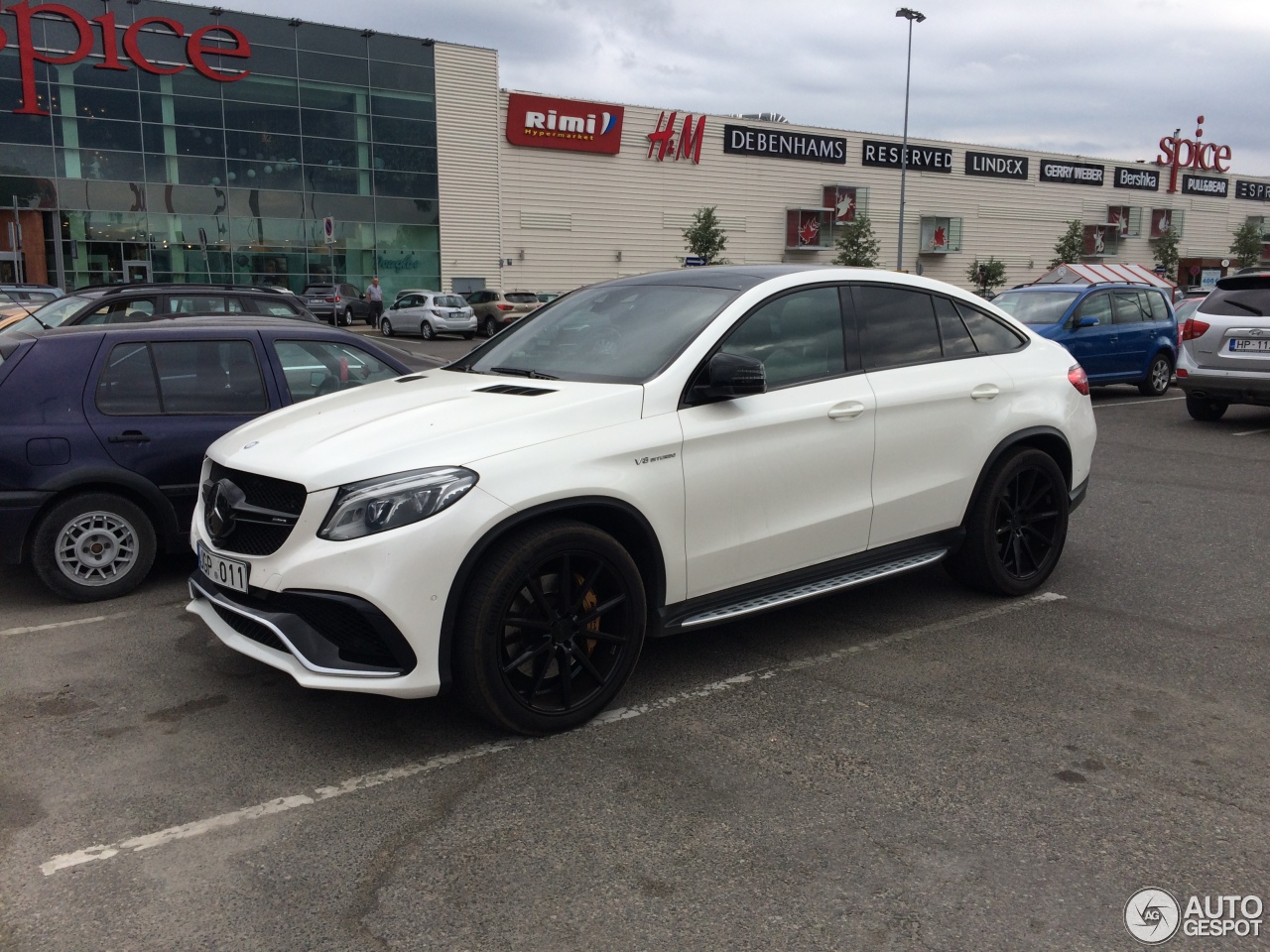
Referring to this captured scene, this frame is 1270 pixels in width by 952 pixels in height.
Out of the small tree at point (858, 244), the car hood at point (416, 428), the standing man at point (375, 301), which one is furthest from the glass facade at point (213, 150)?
the car hood at point (416, 428)

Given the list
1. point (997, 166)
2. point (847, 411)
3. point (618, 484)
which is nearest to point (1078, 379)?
point (847, 411)

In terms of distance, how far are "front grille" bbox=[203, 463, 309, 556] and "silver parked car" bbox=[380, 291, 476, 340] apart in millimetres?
28869

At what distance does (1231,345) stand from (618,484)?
1028 cm

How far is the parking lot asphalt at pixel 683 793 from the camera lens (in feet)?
9.08

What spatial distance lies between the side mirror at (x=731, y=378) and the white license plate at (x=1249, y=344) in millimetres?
9570

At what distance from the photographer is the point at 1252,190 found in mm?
66812

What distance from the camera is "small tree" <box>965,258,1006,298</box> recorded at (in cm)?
5122

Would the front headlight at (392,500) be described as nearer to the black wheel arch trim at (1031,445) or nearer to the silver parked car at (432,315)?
the black wheel arch trim at (1031,445)

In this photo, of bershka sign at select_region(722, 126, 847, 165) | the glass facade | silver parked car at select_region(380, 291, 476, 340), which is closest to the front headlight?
silver parked car at select_region(380, 291, 476, 340)

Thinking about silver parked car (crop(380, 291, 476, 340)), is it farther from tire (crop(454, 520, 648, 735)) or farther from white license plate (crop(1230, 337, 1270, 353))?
tire (crop(454, 520, 648, 735))

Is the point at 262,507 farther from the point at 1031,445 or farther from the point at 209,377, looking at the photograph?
the point at 1031,445

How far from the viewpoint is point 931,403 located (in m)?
4.93

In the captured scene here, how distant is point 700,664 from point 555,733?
0.98 meters

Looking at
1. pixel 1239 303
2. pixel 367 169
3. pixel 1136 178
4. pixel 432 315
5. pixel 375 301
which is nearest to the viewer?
pixel 1239 303
